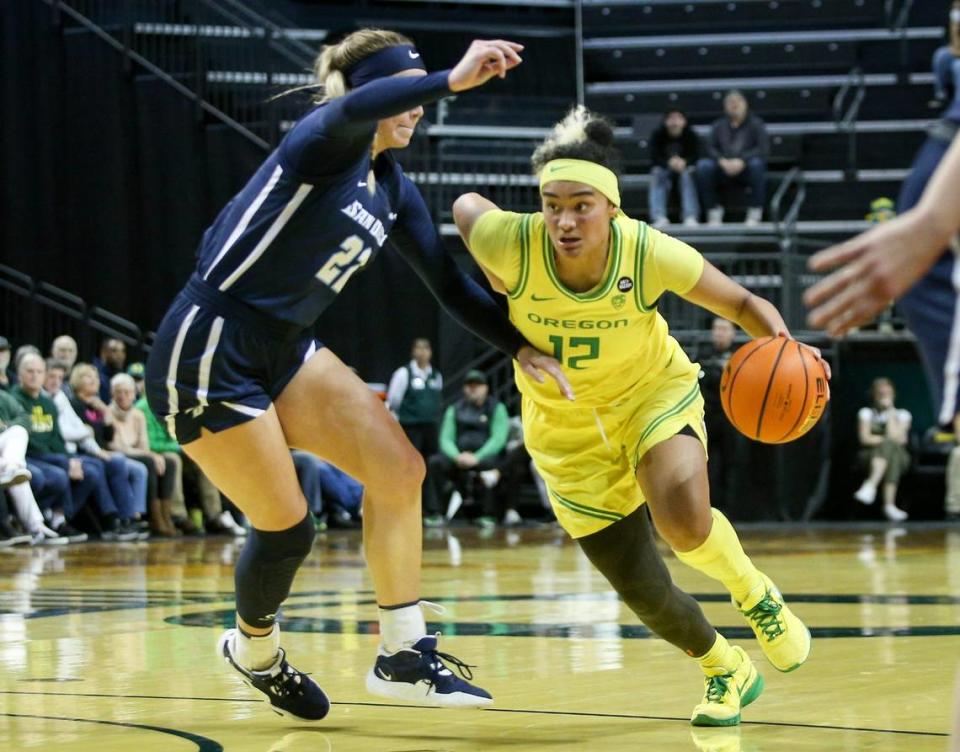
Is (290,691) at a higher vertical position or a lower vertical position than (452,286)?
lower

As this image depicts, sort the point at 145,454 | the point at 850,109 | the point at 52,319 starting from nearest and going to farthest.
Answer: the point at 145,454
the point at 52,319
the point at 850,109

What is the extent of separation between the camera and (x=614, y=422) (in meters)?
4.41

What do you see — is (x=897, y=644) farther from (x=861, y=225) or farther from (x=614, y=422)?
(x=861, y=225)

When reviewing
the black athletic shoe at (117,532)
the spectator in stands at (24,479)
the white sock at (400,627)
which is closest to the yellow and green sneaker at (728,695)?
the white sock at (400,627)

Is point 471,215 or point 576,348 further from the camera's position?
point 471,215

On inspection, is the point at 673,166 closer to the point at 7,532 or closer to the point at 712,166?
the point at 712,166

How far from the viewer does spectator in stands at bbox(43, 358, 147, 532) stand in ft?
41.5

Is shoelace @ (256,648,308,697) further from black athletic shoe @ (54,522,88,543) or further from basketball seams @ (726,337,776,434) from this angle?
black athletic shoe @ (54,522,88,543)

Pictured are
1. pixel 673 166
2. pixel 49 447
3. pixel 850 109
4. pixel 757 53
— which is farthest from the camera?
pixel 757 53

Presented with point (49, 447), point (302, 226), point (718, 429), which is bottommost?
point (718, 429)

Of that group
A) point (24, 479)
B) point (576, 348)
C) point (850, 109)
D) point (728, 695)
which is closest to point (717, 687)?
point (728, 695)

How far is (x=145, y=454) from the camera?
43.5ft

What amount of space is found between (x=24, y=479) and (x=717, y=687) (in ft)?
28.5

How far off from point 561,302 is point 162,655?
1.97 metres
